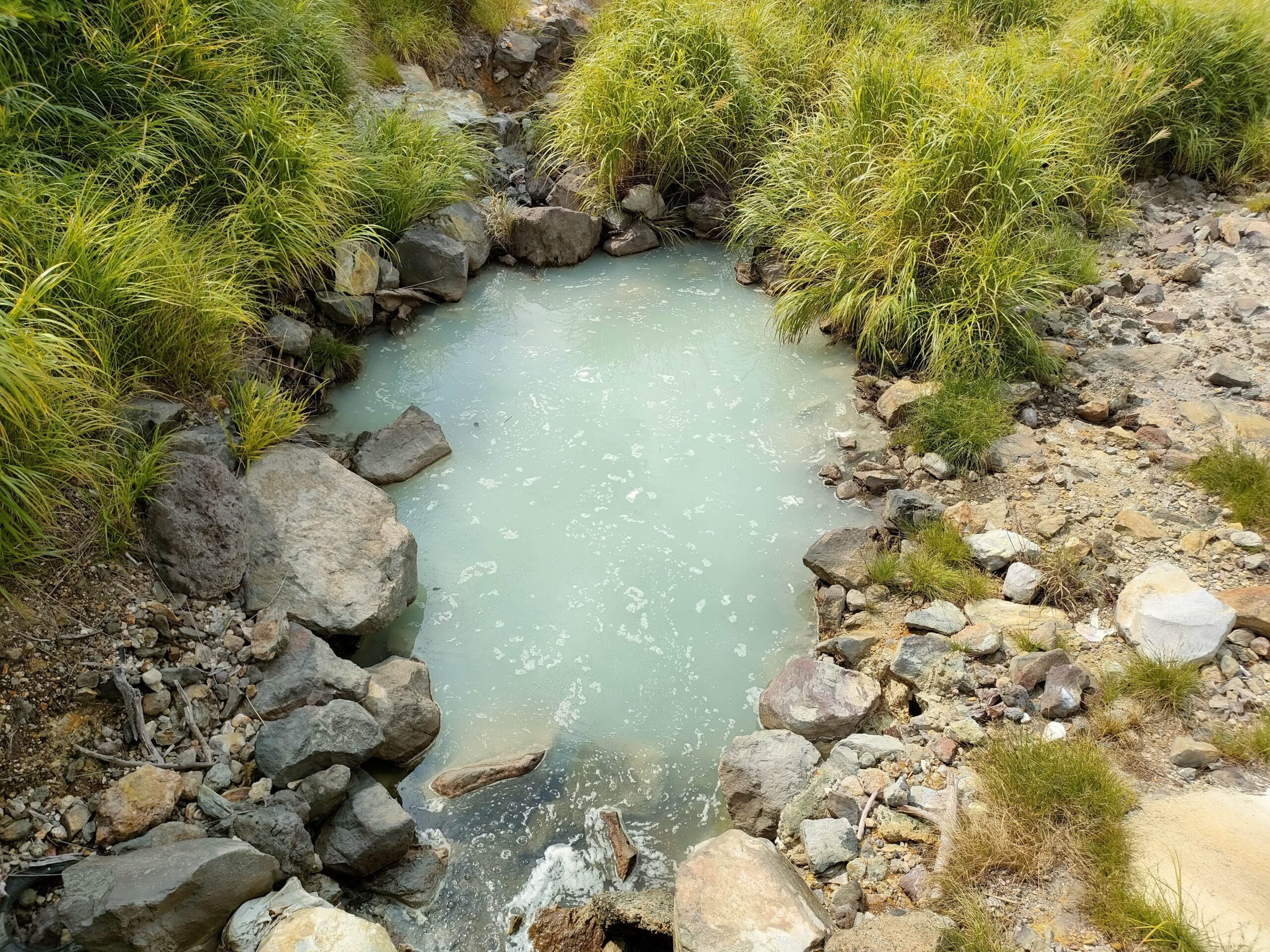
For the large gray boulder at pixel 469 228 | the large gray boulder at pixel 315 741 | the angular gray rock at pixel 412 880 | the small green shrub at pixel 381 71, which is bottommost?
the angular gray rock at pixel 412 880

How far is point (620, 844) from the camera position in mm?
3219

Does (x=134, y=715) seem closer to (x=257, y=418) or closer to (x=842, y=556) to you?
(x=257, y=418)

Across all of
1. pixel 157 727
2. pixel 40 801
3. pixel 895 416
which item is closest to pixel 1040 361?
pixel 895 416

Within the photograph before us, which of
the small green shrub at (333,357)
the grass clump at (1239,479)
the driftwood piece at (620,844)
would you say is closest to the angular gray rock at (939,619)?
the grass clump at (1239,479)

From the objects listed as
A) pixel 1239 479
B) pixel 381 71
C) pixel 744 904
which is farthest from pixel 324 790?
pixel 381 71

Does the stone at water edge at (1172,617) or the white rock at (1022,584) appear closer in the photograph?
the stone at water edge at (1172,617)

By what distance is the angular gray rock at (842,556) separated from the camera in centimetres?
415

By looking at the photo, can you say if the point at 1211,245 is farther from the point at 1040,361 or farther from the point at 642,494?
the point at 642,494

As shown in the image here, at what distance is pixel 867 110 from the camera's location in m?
5.96

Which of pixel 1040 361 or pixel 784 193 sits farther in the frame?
pixel 784 193

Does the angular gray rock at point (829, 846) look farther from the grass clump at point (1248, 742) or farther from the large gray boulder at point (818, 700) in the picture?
the grass clump at point (1248, 742)

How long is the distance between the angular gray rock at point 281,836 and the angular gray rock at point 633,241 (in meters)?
5.02

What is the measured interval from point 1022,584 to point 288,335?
4.18 metres

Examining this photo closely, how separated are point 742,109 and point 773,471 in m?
3.55
